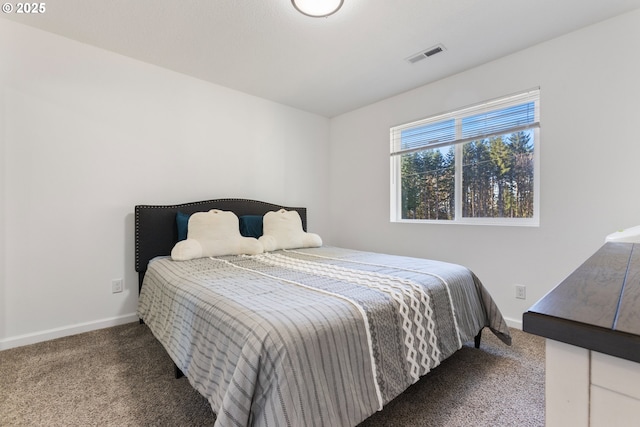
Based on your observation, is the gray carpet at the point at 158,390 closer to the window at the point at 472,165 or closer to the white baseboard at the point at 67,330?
the white baseboard at the point at 67,330

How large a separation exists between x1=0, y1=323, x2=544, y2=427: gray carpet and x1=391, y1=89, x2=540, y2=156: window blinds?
1.78 m

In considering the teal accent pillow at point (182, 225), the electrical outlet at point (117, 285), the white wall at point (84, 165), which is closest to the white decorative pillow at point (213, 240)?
the teal accent pillow at point (182, 225)

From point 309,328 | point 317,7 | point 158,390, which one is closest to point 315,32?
point 317,7

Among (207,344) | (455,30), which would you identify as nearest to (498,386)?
(207,344)

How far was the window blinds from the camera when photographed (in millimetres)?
2465

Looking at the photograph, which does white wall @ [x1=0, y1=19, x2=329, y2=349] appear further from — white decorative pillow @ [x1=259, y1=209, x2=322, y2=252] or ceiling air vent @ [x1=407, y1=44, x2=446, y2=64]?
ceiling air vent @ [x1=407, y1=44, x2=446, y2=64]

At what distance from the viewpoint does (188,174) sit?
289 cm

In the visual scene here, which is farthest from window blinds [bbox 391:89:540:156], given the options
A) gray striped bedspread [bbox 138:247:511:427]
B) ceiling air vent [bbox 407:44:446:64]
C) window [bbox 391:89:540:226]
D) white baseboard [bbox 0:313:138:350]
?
white baseboard [bbox 0:313:138:350]

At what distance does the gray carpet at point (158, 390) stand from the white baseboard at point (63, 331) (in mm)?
83

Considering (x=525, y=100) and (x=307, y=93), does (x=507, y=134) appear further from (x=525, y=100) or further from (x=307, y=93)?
(x=307, y=93)

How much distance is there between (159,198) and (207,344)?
1946 mm

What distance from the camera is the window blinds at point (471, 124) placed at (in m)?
2.46

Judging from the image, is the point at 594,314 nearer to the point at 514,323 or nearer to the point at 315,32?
the point at 315,32

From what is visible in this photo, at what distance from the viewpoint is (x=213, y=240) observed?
2.51 m
